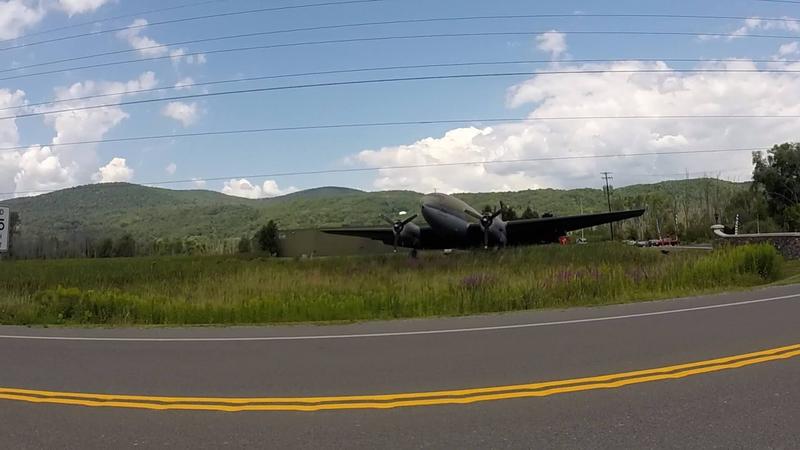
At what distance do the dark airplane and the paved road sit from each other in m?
28.8

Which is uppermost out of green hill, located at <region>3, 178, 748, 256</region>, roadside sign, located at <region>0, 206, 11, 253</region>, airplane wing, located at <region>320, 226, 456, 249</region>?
green hill, located at <region>3, 178, 748, 256</region>

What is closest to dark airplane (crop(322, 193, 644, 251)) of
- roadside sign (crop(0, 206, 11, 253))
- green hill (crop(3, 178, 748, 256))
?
roadside sign (crop(0, 206, 11, 253))

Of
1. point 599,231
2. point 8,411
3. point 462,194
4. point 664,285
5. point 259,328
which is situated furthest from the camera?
point 462,194

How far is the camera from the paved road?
5109 millimetres

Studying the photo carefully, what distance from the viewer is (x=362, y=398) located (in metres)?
6.34

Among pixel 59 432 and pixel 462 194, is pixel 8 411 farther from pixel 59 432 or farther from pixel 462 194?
pixel 462 194

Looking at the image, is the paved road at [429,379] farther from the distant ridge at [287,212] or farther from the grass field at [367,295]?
the distant ridge at [287,212]

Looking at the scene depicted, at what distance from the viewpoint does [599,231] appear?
130 meters

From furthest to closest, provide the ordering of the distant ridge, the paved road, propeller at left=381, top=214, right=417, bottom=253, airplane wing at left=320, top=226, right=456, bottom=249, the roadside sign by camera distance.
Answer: the distant ridge → airplane wing at left=320, top=226, right=456, bottom=249 → propeller at left=381, top=214, right=417, bottom=253 → the roadside sign → the paved road

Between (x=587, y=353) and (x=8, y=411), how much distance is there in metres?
6.81

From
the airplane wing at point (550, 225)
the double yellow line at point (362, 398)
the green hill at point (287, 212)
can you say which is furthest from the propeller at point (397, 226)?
the green hill at point (287, 212)

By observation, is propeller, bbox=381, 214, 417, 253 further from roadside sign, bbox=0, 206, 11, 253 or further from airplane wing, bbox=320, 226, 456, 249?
roadside sign, bbox=0, 206, 11, 253

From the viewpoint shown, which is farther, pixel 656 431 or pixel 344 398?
pixel 344 398

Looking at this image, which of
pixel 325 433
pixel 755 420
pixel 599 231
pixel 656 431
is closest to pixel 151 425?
pixel 325 433
